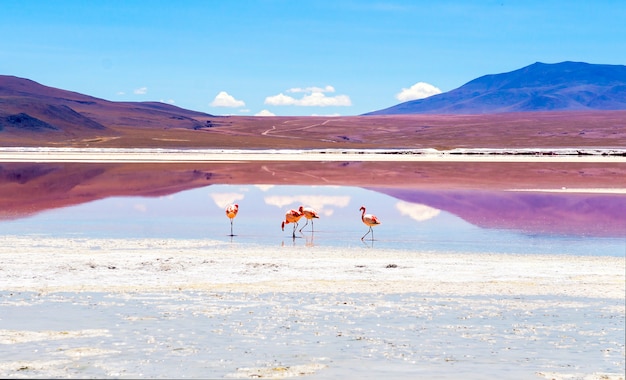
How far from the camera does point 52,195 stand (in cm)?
2567

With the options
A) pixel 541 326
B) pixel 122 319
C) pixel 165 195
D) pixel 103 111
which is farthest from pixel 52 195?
pixel 103 111

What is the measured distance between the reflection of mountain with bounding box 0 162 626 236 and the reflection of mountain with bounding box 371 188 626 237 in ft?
0.06

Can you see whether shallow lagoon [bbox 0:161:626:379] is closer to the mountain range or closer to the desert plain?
the desert plain

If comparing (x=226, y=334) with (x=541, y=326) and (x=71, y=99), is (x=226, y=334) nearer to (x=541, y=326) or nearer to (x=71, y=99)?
(x=541, y=326)

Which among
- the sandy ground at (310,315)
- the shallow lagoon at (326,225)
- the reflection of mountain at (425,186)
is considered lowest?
the sandy ground at (310,315)

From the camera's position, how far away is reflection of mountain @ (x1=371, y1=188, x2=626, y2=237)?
17.7 metres

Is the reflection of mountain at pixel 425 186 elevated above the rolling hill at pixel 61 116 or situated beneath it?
situated beneath

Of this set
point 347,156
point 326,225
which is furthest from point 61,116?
point 326,225

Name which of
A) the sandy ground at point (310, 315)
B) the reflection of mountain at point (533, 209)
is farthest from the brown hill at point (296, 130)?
the sandy ground at point (310, 315)

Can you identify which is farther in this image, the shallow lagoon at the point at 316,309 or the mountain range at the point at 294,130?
the mountain range at the point at 294,130

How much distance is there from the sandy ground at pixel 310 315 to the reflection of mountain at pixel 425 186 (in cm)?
605

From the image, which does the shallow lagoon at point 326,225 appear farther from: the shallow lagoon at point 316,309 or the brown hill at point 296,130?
the brown hill at point 296,130

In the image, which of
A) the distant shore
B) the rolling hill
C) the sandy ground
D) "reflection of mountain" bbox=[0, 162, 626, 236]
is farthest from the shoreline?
the rolling hill

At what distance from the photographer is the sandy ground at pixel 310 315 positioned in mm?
7172
